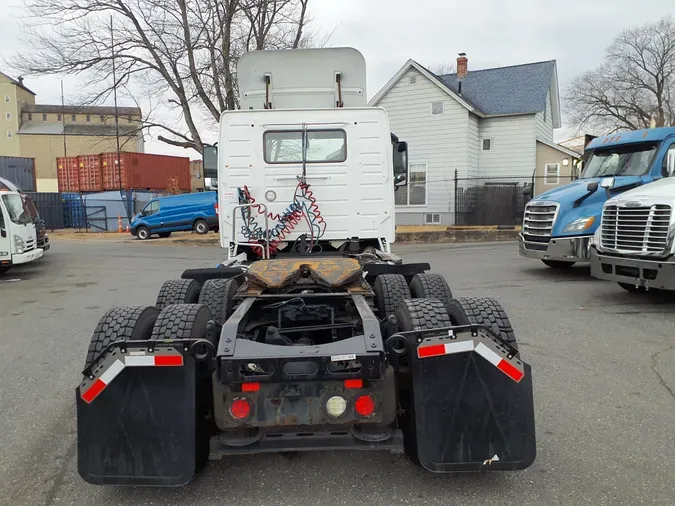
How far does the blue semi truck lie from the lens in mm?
9422

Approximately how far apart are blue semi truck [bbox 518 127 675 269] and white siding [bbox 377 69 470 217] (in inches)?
473

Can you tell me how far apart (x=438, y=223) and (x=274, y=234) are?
17.5m

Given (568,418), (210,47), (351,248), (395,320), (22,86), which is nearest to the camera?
(395,320)

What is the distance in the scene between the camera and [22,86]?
84.8m

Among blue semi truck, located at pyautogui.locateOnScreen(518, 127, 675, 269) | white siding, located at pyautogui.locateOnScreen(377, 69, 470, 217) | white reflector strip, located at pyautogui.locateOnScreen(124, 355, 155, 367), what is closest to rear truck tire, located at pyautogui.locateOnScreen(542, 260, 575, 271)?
blue semi truck, located at pyautogui.locateOnScreen(518, 127, 675, 269)

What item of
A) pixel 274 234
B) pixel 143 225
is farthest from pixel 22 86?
pixel 274 234

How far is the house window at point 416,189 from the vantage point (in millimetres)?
23141

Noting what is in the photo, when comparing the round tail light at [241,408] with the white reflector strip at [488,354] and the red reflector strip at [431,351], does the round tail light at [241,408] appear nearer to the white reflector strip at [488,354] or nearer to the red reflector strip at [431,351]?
the red reflector strip at [431,351]

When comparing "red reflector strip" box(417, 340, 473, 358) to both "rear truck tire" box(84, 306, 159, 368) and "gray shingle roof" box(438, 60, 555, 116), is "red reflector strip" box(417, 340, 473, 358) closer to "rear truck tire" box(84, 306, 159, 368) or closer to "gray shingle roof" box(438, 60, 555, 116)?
"rear truck tire" box(84, 306, 159, 368)

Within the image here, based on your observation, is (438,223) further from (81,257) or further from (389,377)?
(389,377)

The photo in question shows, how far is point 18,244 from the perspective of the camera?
1201 cm

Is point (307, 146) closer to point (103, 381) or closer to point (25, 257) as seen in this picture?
point (103, 381)

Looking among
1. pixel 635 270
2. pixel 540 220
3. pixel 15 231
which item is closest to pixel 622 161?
pixel 540 220

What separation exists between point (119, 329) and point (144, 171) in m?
30.5
